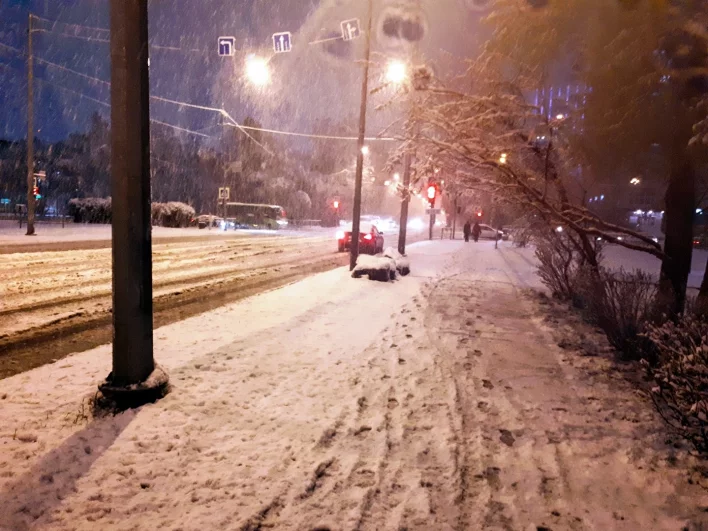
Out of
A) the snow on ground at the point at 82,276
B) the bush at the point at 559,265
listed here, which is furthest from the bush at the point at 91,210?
the bush at the point at 559,265

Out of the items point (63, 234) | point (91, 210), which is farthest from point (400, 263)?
point (91, 210)

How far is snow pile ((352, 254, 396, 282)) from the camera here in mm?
13750

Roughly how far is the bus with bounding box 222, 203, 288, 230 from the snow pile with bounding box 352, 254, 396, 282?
41616mm

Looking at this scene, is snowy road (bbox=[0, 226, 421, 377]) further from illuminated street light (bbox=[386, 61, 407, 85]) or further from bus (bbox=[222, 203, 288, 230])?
bus (bbox=[222, 203, 288, 230])

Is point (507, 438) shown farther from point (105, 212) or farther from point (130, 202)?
point (105, 212)

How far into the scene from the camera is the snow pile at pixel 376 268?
1375 cm

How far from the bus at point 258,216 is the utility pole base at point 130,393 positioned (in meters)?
50.7

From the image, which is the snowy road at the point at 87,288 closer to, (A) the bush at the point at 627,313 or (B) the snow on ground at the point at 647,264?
(A) the bush at the point at 627,313

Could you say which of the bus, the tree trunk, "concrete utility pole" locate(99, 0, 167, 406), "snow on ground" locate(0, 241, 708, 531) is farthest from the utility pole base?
the bus

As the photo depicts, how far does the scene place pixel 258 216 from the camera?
57656 mm

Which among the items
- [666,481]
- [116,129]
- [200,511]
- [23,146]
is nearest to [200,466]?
[200,511]

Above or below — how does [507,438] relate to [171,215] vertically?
below

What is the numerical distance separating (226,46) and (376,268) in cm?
822

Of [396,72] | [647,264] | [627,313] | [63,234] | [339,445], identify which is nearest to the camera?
[339,445]
